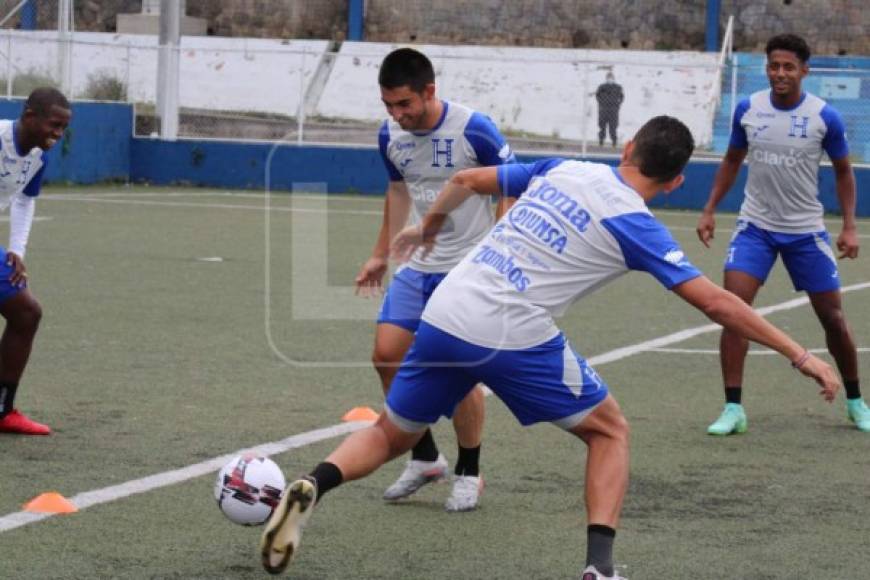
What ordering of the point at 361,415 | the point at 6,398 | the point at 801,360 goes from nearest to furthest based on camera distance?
the point at 801,360 < the point at 6,398 < the point at 361,415

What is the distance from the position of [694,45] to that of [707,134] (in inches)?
419

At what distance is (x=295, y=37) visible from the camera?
45312 mm

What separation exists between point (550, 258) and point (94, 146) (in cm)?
2277

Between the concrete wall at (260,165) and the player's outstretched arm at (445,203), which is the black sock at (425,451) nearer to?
the player's outstretched arm at (445,203)

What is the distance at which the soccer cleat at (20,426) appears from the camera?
8.28 meters

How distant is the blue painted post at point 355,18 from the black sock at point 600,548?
40045 millimetres

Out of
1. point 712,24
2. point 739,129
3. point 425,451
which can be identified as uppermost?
point 712,24

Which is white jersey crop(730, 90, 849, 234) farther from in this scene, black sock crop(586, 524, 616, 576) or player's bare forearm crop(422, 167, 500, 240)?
black sock crop(586, 524, 616, 576)

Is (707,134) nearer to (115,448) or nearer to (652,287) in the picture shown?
(652,287)

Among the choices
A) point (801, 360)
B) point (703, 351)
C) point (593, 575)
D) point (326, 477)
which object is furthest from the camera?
point (703, 351)

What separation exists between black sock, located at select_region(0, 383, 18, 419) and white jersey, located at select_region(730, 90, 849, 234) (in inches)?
169

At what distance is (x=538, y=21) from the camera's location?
142 feet

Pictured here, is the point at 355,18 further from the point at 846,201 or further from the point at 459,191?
the point at 459,191

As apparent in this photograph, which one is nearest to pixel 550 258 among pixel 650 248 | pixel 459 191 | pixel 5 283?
pixel 650 248
